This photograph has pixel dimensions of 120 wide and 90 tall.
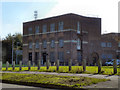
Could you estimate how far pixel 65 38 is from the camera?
52.1 metres

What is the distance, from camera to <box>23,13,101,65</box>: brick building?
51709 mm

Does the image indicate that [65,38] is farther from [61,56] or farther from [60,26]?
[61,56]

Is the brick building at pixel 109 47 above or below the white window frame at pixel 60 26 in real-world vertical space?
below

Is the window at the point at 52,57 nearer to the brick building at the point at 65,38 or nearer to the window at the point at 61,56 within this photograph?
the brick building at the point at 65,38

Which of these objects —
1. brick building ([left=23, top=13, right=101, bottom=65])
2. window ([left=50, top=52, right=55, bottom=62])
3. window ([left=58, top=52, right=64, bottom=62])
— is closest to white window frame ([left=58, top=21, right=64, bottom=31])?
brick building ([left=23, top=13, right=101, bottom=65])

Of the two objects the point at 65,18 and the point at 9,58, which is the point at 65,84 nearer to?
the point at 65,18

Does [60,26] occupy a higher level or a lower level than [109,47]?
higher

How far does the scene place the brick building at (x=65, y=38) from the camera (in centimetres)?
5171

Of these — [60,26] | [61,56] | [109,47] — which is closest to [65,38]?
[60,26]

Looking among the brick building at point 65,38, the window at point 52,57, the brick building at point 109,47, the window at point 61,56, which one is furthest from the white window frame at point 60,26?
the brick building at point 109,47

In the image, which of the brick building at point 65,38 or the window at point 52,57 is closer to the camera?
the brick building at point 65,38

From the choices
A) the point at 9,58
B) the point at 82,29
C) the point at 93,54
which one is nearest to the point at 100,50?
the point at 93,54

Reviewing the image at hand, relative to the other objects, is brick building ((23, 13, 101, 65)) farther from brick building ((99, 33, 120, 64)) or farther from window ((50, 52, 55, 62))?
brick building ((99, 33, 120, 64))

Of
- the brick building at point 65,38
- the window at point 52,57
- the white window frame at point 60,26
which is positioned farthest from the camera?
the window at point 52,57
